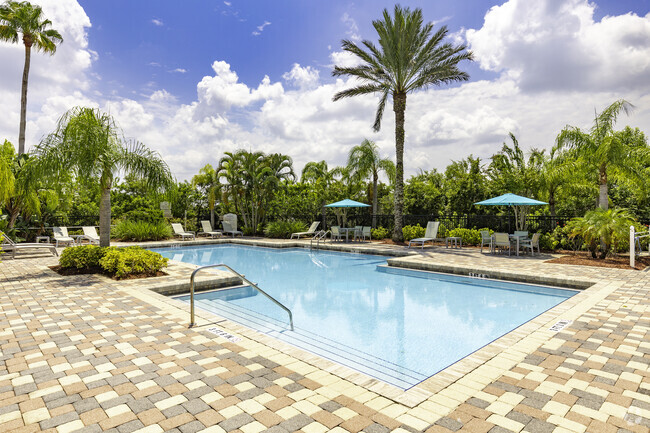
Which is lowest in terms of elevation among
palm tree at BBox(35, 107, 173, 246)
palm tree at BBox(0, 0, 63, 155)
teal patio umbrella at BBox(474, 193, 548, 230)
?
teal patio umbrella at BBox(474, 193, 548, 230)

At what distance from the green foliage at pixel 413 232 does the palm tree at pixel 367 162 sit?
473 centimetres

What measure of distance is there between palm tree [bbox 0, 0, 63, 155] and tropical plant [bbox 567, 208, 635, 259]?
961 inches

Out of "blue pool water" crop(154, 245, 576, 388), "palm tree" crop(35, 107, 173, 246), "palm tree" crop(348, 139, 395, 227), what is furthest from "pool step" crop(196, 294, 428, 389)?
"palm tree" crop(348, 139, 395, 227)

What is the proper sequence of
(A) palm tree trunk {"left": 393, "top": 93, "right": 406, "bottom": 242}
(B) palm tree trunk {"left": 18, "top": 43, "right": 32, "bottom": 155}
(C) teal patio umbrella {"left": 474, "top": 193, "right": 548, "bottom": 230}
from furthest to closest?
1. (B) palm tree trunk {"left": 18, "top": 43, "right": 32, "bottom": 155}
2. (A) palm tree trunk {"left": 393, "top": 93, "right": 406, "bottom": 242}
3. (C) teal patio umbrella {"left": 474, "top": 193, "right": 548, "bottom": 230}

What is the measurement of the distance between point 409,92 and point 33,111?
21219 millimetres

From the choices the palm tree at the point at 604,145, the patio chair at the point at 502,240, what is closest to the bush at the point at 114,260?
the patio chair at the point at 502,240

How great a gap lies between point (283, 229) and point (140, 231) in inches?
288

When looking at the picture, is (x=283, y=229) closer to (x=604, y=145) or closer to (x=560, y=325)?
(x=604, y=145)

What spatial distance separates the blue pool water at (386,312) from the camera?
4973 millimetres

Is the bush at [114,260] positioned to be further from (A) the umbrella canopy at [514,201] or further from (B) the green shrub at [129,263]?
(A) the umbrella canopy at [514,201]

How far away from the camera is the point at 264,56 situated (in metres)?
17.6

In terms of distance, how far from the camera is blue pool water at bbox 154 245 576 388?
16.3ft

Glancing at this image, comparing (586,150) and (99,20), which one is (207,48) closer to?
(99,20)

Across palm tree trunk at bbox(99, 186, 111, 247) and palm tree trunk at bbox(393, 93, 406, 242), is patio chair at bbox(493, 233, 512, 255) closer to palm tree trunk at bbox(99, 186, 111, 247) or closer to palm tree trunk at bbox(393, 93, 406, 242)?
palm tree trunk at bbox(393, 93, 406, 242)
